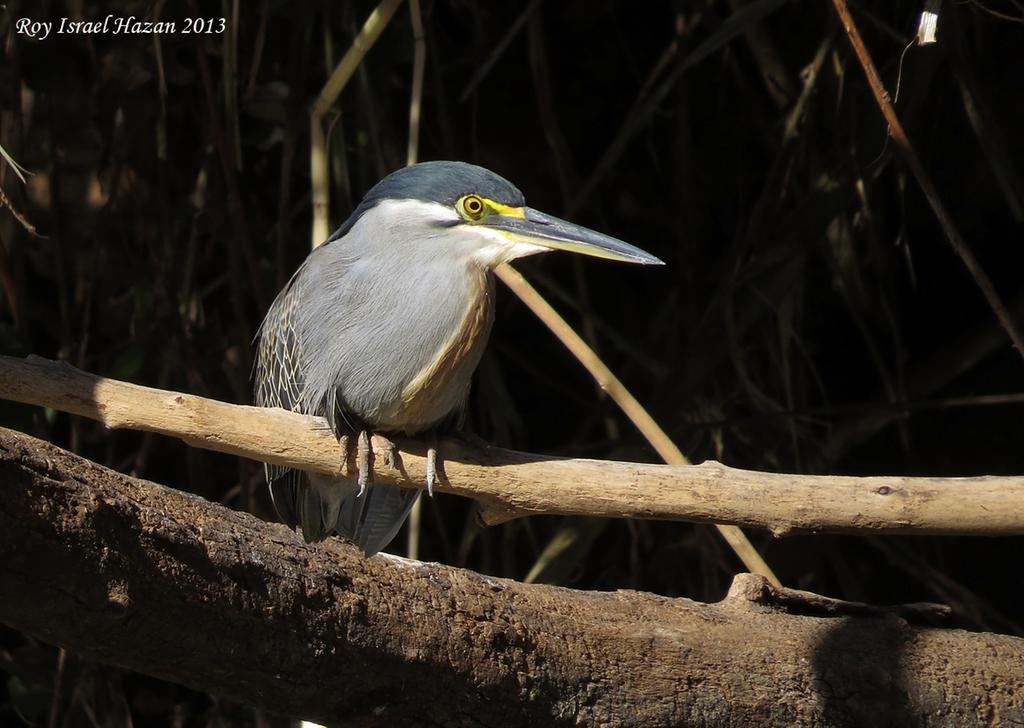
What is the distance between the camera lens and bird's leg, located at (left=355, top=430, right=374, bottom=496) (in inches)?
87.4

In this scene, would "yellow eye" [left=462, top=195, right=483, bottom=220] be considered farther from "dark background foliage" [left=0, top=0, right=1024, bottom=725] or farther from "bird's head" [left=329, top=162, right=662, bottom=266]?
"dark background foliage" [left=0, top=0, right=1024, bottom=725]

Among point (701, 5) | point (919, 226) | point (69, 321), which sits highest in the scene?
point (701, 5)

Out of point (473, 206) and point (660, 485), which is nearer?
point (660, 485)

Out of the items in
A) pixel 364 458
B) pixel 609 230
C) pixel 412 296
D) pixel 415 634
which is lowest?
pixel 415 634

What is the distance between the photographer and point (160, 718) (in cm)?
359

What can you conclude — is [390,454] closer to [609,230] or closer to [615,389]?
[615,389]

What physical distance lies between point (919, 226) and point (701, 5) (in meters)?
1.07

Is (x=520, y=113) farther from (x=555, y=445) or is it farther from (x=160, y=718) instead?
(x=160, y=718)

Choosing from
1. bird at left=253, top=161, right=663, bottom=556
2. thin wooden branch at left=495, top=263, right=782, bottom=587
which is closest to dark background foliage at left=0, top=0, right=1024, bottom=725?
bird at left=253, top=161, right=663, bottom=556

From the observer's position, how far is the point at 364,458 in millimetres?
2248

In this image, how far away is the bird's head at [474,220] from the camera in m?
2.19

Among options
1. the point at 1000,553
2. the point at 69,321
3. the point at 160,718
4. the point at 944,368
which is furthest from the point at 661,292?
the point at 160,718

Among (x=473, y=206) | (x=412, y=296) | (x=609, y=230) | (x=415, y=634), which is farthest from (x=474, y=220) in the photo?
(x=609, y=230)

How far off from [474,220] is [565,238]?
0.20 meters
